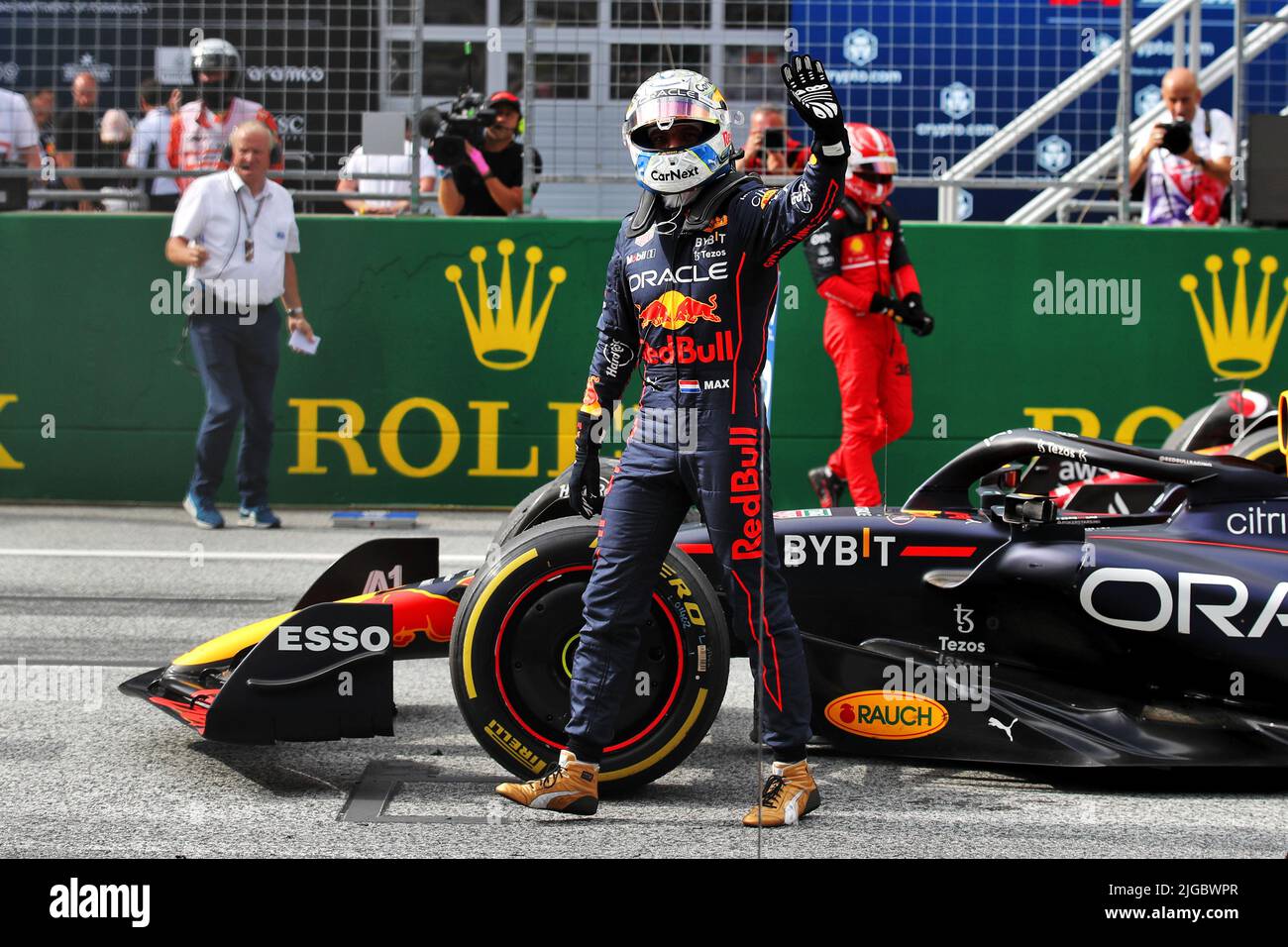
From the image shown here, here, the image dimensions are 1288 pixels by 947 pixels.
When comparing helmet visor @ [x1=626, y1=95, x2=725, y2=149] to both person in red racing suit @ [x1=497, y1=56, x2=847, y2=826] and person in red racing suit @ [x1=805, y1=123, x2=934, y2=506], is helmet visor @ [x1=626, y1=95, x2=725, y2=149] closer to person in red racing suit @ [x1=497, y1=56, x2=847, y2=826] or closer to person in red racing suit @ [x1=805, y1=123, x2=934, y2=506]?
person in red racing suit @ [x1=497, y1=56, x2=847, y2=826]

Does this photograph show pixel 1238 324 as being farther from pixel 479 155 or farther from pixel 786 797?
pixel 786 797

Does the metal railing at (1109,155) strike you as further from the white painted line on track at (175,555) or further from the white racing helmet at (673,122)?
the white racing helmet at (673,122)

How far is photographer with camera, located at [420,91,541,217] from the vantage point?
1054 centimetres

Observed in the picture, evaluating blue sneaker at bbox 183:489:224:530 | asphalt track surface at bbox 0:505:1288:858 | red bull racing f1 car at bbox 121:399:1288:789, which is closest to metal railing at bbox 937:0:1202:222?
blue sneaker at bbox 183:489:224:530

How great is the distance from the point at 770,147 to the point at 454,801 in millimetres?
6200

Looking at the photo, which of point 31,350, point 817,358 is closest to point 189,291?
point 31,350

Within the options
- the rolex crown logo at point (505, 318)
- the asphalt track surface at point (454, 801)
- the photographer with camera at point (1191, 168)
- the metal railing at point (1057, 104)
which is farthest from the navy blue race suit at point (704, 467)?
the photographer with camera at point (1191, 168)

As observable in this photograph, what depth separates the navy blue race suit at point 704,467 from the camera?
4.74 meters

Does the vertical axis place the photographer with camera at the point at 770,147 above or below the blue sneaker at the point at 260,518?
above

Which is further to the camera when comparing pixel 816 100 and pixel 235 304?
pixel 235 304

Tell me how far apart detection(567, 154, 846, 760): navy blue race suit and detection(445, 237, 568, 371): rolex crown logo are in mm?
5630

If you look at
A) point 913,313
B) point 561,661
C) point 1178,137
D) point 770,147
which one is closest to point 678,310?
point 561,661

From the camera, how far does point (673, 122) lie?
188 inches

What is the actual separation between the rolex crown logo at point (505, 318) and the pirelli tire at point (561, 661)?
555cm
